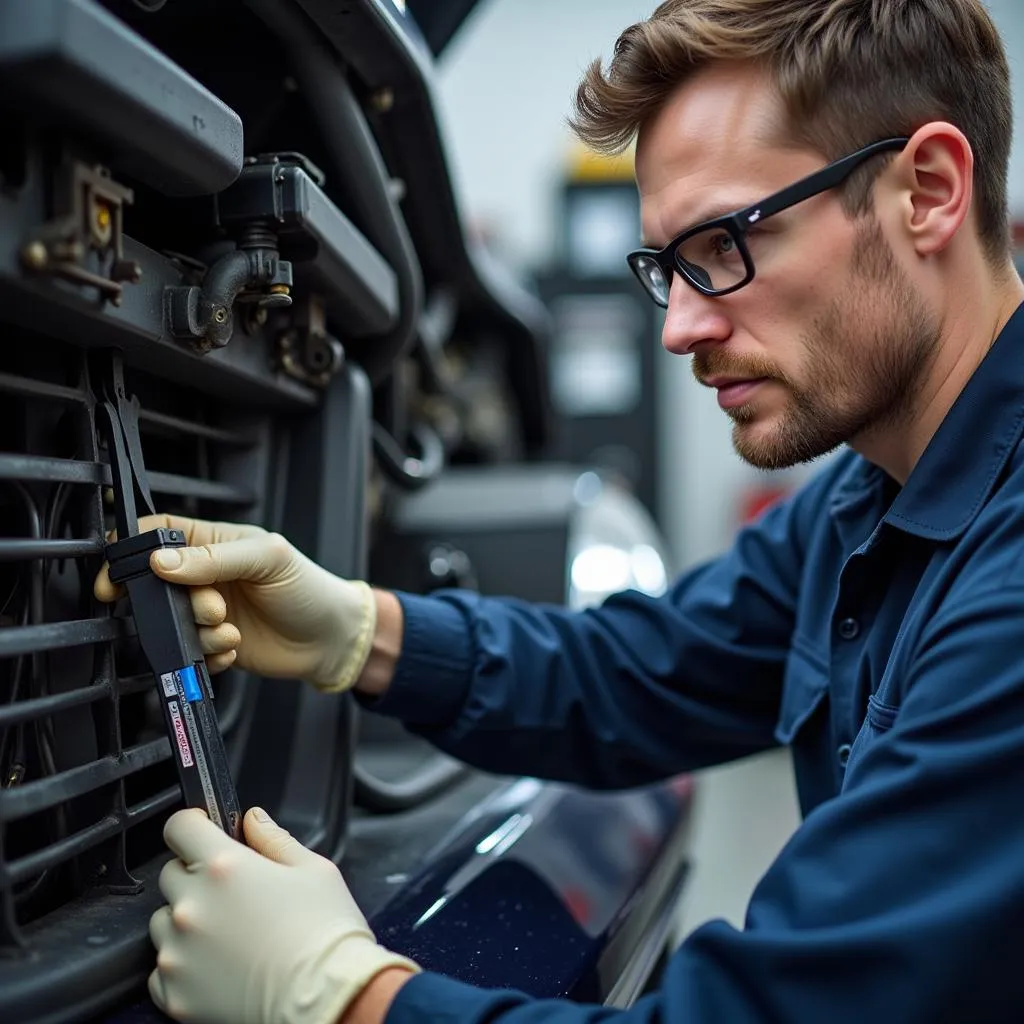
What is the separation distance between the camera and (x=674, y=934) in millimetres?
1190

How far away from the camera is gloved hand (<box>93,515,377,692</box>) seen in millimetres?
761

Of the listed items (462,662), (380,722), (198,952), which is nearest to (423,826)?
(462,662)

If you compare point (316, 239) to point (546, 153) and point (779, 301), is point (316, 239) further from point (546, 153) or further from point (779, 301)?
point (546, 153)

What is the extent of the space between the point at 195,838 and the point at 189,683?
0.10 metres

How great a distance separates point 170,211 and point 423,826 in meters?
0.62

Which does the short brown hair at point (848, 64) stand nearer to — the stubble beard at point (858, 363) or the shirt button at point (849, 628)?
the stubble beard at point (858, 363)

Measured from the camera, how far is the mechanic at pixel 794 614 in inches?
22.5

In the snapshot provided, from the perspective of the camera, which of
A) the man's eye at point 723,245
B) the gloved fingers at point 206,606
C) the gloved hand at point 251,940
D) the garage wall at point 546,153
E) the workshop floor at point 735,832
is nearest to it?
the gloved hand at point 251,940

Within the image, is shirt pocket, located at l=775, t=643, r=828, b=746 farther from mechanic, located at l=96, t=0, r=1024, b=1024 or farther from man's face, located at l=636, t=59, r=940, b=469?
man's face, located at l=636, t=59, r=940, b=469

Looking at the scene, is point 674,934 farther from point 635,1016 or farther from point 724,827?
point 724,827

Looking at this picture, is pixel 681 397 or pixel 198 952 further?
pixel 681 397

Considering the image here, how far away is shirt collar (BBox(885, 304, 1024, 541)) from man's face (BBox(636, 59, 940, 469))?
0.18ft

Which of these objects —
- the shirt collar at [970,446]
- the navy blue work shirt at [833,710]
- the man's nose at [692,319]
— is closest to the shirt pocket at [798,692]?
the navy blue work shirt at [833,710]

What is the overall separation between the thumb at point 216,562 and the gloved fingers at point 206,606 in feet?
0.04
